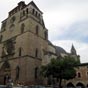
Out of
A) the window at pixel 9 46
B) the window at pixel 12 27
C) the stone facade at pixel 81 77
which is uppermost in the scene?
the window at pixel 12 27

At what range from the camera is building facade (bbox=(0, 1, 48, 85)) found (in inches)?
1416

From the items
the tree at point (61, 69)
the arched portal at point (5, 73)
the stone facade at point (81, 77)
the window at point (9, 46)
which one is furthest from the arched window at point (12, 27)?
the stone facade at point (81, 77)

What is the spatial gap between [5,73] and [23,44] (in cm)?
732

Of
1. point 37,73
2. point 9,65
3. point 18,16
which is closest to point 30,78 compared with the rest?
point 37,73

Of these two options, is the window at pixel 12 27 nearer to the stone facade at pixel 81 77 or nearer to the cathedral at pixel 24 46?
the cathedral at pixel 24 46

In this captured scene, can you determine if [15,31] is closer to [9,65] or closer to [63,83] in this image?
[9,65]

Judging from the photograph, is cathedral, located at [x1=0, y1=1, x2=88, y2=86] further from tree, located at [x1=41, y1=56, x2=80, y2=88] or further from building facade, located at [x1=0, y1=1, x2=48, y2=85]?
tree, located at [x1=41, y1=56, x2=80, y2=88]

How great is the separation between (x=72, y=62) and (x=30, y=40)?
8.84 meters

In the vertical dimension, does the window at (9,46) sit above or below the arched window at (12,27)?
below

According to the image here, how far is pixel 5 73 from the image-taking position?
3956 centimetres

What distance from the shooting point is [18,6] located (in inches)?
1641

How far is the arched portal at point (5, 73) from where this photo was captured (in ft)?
128

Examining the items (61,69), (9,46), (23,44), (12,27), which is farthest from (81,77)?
(12,27)

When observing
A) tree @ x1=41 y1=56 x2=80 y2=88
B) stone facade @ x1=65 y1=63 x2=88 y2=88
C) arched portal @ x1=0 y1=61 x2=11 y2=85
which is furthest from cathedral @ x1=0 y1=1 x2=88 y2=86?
tree @ x1=41 y1=56 x2=80 y2=88
